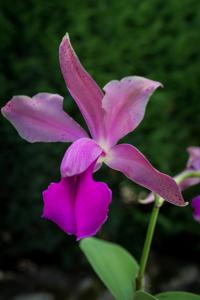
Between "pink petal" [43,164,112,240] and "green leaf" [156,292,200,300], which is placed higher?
"pink petal" [43,164,112,240]

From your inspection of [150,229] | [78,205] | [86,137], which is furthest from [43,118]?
[150,229]

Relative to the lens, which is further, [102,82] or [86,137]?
[102,82]

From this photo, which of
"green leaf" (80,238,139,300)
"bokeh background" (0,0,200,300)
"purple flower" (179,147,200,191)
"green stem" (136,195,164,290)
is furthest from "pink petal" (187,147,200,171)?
"bokeh background" (0,0,200,300)

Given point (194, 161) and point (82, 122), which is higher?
point (194, 161)

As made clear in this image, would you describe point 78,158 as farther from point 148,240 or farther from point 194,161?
point 194,161

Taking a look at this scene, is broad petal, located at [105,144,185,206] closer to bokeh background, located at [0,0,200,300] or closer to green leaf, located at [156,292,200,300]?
green leaf, located at [156,292,200,300]

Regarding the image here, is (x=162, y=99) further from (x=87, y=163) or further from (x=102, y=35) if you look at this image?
(x=87, y=163)

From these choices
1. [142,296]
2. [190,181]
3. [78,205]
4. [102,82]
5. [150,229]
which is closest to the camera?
[78,205]

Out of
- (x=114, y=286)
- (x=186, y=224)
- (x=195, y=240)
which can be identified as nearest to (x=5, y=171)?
(x=186, y=224)

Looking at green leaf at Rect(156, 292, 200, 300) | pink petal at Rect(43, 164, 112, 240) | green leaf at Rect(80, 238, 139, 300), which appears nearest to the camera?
pink petal at Rect(43, 164, 112, 240)
